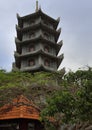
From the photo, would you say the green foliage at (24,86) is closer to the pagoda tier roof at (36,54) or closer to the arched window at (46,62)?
the pagoda tier roof at (36,54)

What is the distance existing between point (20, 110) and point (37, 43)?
20002 mm

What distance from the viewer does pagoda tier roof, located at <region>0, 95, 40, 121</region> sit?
16.9 m

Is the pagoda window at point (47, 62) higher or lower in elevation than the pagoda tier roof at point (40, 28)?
lower

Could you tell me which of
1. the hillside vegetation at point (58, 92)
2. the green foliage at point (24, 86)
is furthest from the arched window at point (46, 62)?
the green foliage at point (24, 86)

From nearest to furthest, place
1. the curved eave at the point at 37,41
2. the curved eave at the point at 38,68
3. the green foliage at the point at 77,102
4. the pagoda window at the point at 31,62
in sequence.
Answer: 1. the green foliage at the point at 77,102
2. the curved eave at the point at 38,68
3. the pagoda window at the point at 31,62
4. the curved eave at the point at 37,41

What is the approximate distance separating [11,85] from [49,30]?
64.7 ft

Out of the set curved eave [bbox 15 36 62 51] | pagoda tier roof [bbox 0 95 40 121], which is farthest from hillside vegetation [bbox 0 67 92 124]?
curved eave [bbox 15 36 62 51]

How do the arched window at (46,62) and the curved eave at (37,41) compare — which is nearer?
the arched window at (46,62)

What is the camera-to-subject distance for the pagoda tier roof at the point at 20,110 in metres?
16.9

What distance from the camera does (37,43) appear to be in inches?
1433

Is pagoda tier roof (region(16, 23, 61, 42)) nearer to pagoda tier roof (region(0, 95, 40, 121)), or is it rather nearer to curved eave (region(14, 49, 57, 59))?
curved eave (region(14, 49, 57, 59))

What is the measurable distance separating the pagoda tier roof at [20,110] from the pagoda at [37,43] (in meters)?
15.5

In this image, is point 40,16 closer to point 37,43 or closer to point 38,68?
point 37,43

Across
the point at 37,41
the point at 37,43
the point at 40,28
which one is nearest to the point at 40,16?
the point at 40,28
